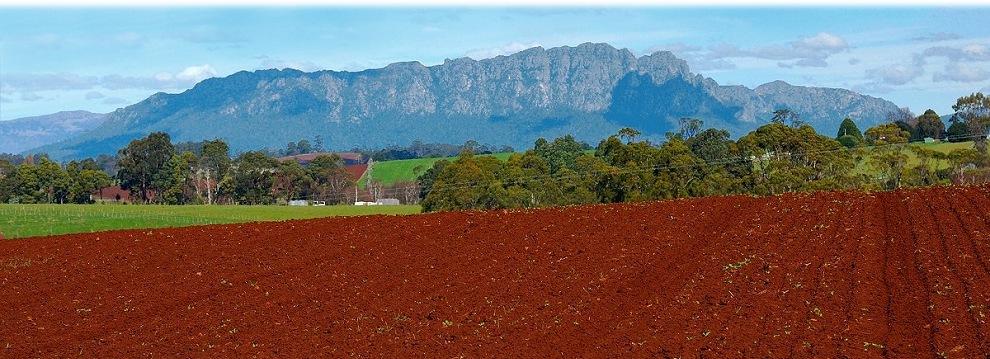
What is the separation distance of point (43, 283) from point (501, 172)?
74.4 metres

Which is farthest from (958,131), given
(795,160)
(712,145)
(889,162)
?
(889,162)

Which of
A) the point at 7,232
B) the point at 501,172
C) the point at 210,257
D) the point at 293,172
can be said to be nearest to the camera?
the point at 210,257

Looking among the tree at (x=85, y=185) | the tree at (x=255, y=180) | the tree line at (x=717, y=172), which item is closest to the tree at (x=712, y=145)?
the tree line at (x=717, y=172)

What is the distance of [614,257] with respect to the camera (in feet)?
82.3

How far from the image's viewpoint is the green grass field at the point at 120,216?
86.6m

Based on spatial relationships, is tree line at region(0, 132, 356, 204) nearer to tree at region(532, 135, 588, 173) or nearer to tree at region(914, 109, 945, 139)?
tree at region(532, 135, 588, 173)

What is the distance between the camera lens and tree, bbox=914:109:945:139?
142 metres

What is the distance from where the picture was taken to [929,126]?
142m

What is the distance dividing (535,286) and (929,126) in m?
132

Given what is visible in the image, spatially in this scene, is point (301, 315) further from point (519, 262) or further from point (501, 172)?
point (501, 172)

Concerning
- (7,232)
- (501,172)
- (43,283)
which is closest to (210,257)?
(43,283)

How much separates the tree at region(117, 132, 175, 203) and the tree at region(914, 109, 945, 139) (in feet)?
341

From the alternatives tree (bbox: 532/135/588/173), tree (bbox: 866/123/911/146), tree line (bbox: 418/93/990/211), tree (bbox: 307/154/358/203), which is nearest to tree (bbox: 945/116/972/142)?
tree (bbox: 866/123/911/146)

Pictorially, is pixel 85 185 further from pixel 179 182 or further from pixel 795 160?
pixel 795 160
